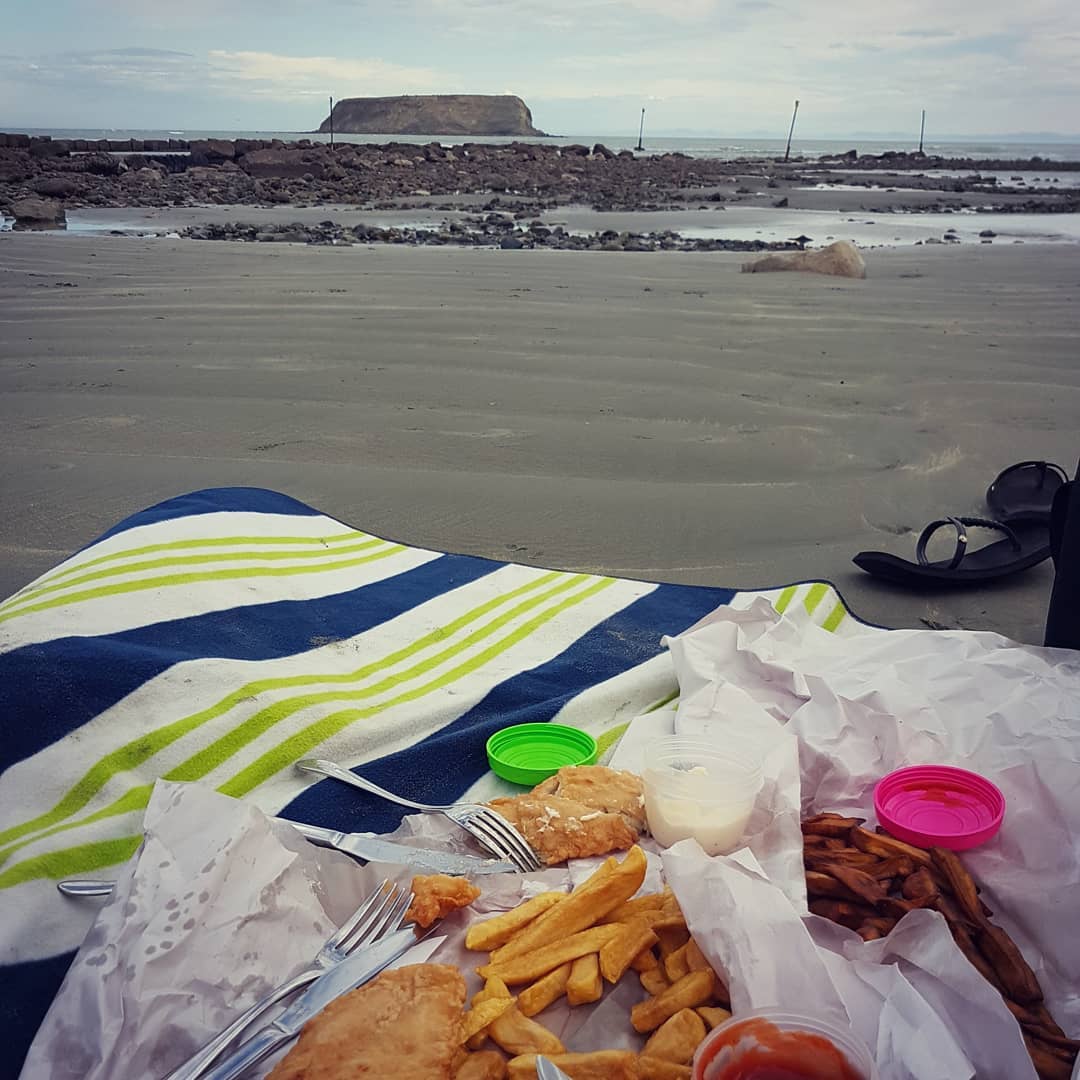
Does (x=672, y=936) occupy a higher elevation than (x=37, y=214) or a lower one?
lower

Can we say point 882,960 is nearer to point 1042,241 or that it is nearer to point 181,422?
point 181,422

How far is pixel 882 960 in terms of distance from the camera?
1630 mm

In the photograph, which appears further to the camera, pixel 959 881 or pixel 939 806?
pixel 939 806

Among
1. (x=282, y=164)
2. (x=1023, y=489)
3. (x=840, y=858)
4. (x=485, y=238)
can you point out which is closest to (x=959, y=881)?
(x=840, y=858)

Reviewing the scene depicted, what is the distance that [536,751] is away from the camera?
2.49 m

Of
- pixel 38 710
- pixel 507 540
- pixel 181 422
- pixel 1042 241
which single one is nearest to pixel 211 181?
pixel 1042 241

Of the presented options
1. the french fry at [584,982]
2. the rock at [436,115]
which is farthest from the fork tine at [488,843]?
the rock at [436,115]

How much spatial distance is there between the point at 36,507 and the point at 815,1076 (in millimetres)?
4182

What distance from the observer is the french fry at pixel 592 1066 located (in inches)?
55.0

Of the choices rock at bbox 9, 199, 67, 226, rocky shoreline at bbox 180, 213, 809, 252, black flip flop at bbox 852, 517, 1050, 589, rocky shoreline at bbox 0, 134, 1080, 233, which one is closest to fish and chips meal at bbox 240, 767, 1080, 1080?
black flip flop at bbox 852, 517, 1050, 589

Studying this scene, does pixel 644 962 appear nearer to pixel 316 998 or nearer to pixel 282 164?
pixel 316 998

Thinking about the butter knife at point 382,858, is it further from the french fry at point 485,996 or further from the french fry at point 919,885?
the french fry at point 919,885

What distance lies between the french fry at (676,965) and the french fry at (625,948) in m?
0.03

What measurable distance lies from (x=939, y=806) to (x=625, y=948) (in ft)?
2.68
